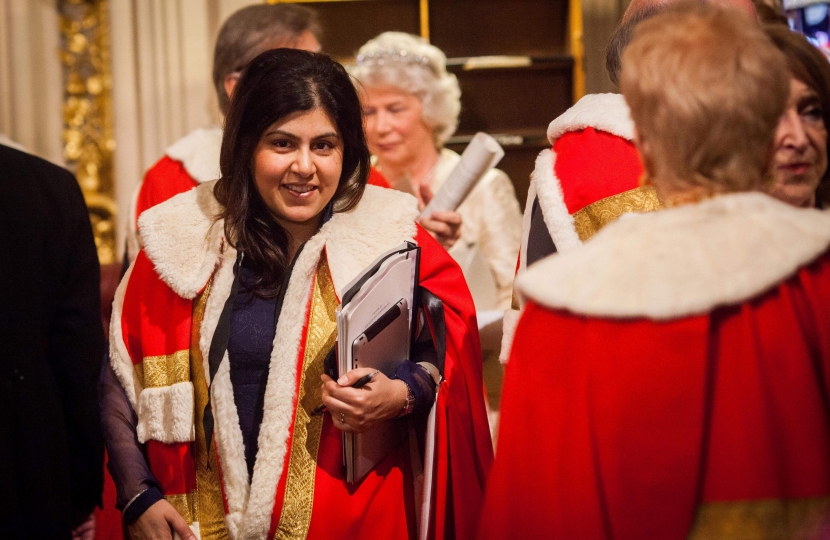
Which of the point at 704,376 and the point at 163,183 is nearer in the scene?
the point at 704,376

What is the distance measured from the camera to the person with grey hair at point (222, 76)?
245 cm

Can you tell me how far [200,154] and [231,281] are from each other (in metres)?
0.94

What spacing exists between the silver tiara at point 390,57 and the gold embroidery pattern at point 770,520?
7.83ft

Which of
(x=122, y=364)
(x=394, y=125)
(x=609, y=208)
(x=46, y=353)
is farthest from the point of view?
(x=394, y=125)

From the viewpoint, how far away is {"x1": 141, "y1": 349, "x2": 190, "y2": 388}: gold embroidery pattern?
161 cm

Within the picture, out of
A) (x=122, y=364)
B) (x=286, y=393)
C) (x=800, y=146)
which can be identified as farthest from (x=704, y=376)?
(x=122, y=364)

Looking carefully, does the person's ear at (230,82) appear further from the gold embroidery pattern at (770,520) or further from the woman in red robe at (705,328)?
the gold embroidery pattern at (770,520)

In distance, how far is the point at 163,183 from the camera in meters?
2.47

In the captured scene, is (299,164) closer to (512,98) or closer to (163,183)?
(163,183)

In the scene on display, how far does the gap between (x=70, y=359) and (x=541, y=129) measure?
2.78 meters

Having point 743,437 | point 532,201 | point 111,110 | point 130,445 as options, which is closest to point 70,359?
point 130,445

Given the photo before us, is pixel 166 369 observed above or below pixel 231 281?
below

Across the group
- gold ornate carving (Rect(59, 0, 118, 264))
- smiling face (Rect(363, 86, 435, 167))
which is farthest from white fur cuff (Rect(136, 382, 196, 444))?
gold ornate carving (Rect(59, 0, 118, 264))

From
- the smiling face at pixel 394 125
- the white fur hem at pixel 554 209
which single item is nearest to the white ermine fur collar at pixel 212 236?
the white fur hem at pixel 554 209
